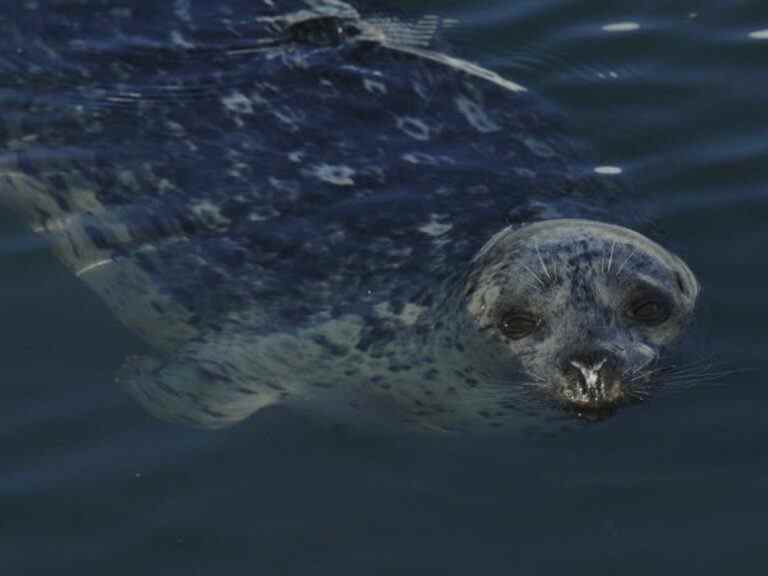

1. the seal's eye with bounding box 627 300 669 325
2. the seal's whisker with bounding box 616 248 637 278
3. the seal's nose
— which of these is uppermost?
the seal's whisker with bounding box 616 248 637 278

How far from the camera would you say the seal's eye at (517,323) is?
682 centimetres

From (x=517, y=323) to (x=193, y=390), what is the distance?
1.24m

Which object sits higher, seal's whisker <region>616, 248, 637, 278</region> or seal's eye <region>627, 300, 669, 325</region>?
seal's whisker <region>616, 248, 637, 278</region>

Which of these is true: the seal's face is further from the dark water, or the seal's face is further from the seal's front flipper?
the seal's front flipper

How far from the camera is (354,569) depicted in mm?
5660

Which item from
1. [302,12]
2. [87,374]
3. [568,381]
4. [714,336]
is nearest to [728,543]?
[568,381]

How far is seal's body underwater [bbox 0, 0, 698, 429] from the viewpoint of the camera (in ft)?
22.3

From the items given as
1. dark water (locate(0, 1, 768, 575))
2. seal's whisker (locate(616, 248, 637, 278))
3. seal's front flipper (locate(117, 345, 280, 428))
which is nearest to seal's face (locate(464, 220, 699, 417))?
seal's whisker (locate(616, 248, 637, 278))

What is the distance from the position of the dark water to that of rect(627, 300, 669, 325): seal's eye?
0.19m

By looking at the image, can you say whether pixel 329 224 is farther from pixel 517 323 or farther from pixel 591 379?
pixel 591 379

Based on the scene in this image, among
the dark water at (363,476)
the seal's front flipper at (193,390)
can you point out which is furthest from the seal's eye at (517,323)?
the seal's front flipper at (193,390)

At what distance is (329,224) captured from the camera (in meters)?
7.46

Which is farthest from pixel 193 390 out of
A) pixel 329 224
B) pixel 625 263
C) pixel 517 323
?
pixel 625 263

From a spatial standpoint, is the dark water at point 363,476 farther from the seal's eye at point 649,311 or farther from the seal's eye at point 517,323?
the seal's eye at point 517,323
